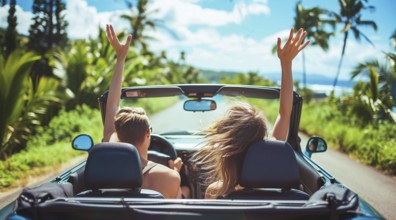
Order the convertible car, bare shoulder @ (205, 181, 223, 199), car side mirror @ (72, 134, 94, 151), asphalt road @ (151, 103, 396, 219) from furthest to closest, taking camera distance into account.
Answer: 1. asphalt road @ (151, 103, 396, 219)
2. car side mirror @ (72, 134, 94, 151)
3. bare shoulder @ (205, 181, 223, 199)
4. the convertible car

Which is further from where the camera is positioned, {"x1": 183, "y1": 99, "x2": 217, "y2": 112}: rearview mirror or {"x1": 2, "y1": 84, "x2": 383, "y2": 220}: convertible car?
{"x1": 183, "y1": 99, "x2": 217, "y2": 112}: rearview mirror

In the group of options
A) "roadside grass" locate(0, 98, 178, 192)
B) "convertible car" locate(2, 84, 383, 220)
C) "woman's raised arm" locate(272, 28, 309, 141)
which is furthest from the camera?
"roadside grass" locate(0, 98, 178, 192)

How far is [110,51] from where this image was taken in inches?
769

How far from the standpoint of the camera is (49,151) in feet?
32.7

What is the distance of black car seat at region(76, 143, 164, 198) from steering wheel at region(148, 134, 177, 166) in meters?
1.87

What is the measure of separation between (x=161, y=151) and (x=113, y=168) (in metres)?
2.16

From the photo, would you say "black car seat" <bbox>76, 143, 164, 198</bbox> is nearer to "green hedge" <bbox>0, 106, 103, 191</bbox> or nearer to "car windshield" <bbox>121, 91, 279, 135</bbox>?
"car windshield" <bbox>121, 91, 279, 135</bbox>

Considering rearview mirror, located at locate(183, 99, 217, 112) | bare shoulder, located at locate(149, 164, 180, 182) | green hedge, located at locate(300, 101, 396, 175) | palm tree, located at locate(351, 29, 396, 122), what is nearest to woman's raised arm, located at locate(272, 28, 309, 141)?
bare shoulder, located at locate(149, 164, 180, 182)

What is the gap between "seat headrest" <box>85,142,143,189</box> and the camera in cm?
229

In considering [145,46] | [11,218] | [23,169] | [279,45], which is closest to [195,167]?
[279,45]

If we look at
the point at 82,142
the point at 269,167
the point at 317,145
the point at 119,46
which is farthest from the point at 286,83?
the point at 82,142

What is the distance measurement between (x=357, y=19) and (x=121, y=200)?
1616 inches

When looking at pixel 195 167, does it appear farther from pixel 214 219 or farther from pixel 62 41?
pixel 62 41

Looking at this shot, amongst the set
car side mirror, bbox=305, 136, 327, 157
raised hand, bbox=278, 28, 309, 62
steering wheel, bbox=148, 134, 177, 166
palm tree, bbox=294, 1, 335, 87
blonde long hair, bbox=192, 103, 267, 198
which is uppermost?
palm tree, bbox=294, 1, 335, 87
